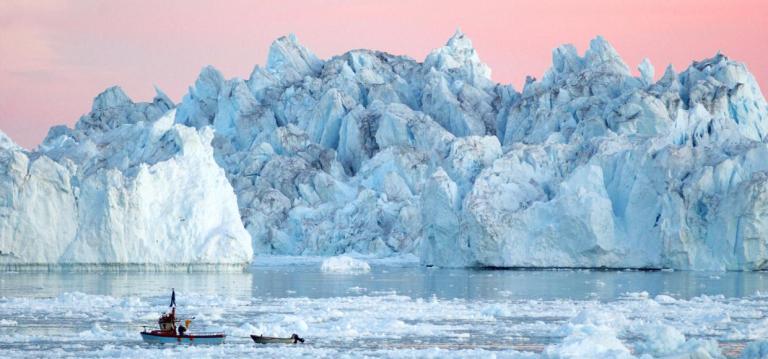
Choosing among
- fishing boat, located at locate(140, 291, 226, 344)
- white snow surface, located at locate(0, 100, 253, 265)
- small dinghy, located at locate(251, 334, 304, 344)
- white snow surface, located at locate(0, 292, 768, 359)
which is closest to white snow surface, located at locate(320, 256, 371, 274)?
white snow surface, located at locate(0, 100, 253, 265)

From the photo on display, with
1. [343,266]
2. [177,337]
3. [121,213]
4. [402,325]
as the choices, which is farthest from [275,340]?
[343,266]

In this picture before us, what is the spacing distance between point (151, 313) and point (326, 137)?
5758 centimetres

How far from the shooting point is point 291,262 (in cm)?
6575

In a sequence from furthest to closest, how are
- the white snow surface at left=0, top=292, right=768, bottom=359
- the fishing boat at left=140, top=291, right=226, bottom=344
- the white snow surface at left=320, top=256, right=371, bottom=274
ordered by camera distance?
the white snow surface at left=320, top=256, right=371, bottom=274 → the fishing boat at left=140, top=291, right=226, bottom=344 → the white snow surface at left=0, top=292, right=768, bottom=359

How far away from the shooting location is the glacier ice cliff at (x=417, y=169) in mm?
50188

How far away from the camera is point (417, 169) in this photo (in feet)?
244

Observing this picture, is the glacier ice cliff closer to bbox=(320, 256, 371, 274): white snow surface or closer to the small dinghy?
bbox=(320, 256, 371, 274): white snow surface

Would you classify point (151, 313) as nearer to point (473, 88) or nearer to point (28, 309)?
point (28, 309)

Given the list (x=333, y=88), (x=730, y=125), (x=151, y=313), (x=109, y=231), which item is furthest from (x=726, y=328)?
(x=333, y=88)

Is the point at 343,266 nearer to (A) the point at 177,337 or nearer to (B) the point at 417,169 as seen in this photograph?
(B) the point at 417,169

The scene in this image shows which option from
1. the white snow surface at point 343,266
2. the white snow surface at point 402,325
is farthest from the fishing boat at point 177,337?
the white snow surface at point 343,266

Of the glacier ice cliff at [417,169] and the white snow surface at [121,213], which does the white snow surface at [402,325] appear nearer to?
the white snow surface at [121,213]

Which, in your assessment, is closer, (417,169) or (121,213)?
(121,213)

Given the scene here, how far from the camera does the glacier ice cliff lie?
50188mm
